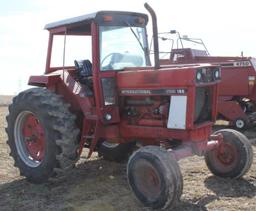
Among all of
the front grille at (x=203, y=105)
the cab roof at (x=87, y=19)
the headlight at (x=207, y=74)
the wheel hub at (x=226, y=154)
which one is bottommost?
the wheel hub at (x=226, y=154)

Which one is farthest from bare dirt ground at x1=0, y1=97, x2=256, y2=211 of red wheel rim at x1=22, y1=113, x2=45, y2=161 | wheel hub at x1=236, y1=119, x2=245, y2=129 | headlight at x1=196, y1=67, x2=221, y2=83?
wheel hub at x1=236, y1=119, x2=245, y2=129

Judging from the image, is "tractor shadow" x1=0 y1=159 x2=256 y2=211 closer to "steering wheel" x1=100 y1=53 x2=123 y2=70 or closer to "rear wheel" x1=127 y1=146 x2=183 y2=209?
"rear wheel" x1=127 y1=146 x2=183 y2=209

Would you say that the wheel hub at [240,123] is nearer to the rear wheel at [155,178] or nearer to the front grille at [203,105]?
the front grille at [203,105]

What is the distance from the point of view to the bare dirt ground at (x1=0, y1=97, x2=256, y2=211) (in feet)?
18.0

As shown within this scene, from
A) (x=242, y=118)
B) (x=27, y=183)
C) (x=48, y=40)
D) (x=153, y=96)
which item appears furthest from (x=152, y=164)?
(x=242, y=118)

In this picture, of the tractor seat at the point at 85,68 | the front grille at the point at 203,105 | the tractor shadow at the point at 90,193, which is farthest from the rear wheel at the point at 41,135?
the front grille at the point at 203,105

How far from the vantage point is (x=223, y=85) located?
11.9m

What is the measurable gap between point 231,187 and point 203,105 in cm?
113

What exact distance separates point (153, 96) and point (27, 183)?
2.11m

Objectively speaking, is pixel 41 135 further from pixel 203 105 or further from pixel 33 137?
pixel 203 105

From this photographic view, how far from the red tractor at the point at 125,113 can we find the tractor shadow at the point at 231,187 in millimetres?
111

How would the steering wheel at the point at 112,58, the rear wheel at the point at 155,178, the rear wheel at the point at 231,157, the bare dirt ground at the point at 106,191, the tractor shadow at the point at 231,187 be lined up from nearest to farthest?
the rear wheel at the point at 155,178 < the bare dirt ground at the point at 106,191 < the tractor shadow at the point at 231,187 < the steering wheel at the point at 112,58 < the rear wheel at the point at 231,157

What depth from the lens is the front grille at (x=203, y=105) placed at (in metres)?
5.88

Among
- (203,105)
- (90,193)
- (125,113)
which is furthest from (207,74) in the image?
(90,193)
